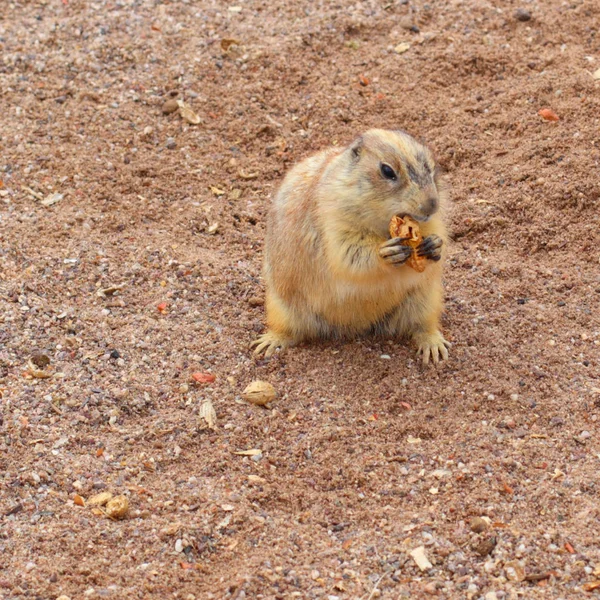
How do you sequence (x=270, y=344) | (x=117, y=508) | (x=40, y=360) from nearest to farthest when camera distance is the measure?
1. (x=117, y=508)
2. (x=40, y=360)
3. (x=270, y=344)

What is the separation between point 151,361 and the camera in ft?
19.5

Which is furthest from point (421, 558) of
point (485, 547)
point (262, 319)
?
point (262, 319)

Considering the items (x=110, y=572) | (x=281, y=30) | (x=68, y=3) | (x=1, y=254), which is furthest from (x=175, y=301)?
(x=68, y=3)

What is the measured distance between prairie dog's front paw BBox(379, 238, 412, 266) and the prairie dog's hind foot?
1088 millimetres

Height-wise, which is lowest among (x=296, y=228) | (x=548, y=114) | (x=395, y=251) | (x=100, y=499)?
(x=100, y=499)

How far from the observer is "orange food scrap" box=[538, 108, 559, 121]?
7.74 metres

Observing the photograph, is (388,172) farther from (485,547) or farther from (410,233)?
(485,547)

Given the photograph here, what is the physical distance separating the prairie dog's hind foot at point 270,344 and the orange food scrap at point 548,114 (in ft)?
10.1

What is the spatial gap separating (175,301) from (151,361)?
0.70 m

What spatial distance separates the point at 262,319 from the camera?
21.6 ft

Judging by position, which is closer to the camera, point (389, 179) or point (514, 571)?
point (514, 571)

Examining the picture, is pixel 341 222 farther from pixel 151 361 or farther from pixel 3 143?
pixel 3 143

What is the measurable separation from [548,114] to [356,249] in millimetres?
2949

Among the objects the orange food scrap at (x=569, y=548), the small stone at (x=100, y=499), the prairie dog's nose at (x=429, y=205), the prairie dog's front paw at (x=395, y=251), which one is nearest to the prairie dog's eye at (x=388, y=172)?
the prairie dog's nose at (x=429, y=205)
